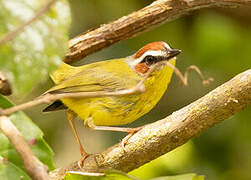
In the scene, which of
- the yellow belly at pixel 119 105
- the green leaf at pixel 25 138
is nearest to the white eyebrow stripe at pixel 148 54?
the yellow belly at pixel 119 105

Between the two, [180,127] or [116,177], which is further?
[180,127]

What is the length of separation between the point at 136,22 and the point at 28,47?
1.58m

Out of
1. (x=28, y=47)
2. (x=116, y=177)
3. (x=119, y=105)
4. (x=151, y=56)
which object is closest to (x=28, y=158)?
(x=28, y=47)

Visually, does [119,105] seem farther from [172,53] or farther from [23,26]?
[23,26]

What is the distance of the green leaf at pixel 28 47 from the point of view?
3.83 feet

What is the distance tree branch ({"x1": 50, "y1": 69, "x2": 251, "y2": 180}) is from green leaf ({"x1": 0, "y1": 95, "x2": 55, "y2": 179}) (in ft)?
0.64

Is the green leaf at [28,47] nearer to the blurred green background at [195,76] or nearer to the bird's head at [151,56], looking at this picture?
the bird's head at [151,56]

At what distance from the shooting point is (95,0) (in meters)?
4.57

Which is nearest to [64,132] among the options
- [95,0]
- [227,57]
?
[95,0]

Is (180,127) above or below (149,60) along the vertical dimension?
below

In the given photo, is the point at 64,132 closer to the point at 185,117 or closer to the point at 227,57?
the point at 227,57

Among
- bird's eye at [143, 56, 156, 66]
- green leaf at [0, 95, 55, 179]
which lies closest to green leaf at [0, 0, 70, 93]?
green leaf at [0, 95, 55, 179]

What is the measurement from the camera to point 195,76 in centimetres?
448

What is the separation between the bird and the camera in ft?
9.19
